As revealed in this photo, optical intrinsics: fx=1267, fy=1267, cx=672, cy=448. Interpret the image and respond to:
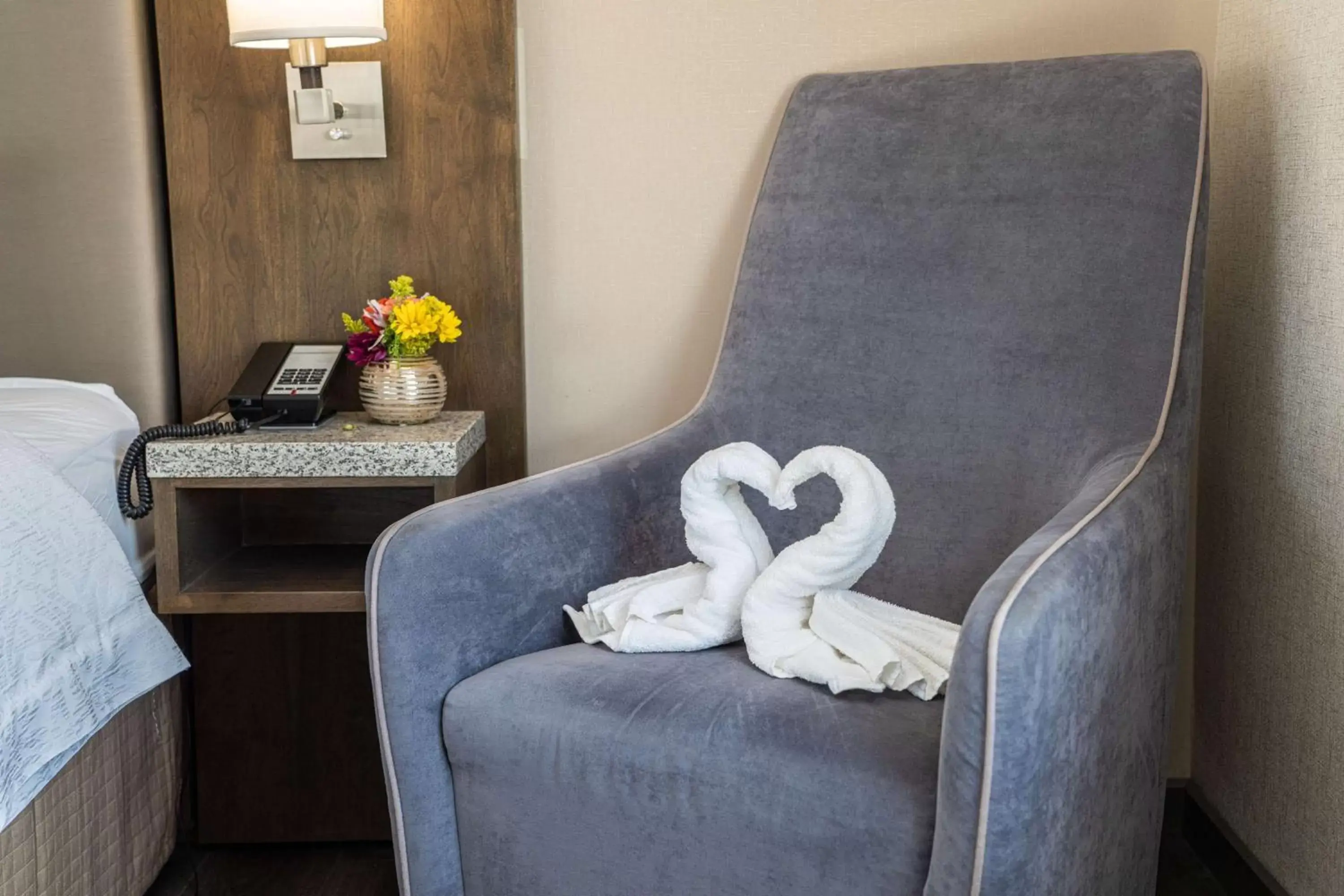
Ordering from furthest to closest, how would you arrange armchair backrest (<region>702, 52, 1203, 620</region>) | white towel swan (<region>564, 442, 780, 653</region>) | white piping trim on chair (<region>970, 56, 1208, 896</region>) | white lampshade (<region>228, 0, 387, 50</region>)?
white lampshade (<region>228, 0, 387, 50</region>) → armchair backrest (<region>702, 52, 1203, 620</region>) → white towel swan (<region>564, 442, 780, 653</region>) → white piping trim on chair (<region>970, 56, 1208, 896</region>)

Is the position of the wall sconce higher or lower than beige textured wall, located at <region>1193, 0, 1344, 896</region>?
higher

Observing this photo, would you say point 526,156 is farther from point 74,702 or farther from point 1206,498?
point 1206,498

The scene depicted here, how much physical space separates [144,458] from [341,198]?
1.53 feet

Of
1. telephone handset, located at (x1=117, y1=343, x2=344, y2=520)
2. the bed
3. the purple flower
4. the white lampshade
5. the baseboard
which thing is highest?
the white lampshade

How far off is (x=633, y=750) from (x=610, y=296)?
904mm

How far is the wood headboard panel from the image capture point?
5.63ft

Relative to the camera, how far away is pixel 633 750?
1.15 m

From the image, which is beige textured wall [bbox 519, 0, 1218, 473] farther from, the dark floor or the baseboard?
the baseboard

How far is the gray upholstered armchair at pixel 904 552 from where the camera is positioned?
3.42 feet

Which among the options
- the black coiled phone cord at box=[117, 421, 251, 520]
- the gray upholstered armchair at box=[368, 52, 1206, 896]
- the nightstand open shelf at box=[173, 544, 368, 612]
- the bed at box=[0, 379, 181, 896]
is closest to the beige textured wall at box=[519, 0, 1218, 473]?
the gray upholstered armchair at box=[368, 52, 1206, 896]

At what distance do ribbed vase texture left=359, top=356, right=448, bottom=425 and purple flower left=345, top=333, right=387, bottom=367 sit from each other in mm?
10

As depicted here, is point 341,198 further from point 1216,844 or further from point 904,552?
point 1216,844

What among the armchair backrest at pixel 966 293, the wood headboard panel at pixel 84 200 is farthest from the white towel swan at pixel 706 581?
the wood headboard panel at pixel 84 200

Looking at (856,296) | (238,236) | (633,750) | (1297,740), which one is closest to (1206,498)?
(1297,740)
